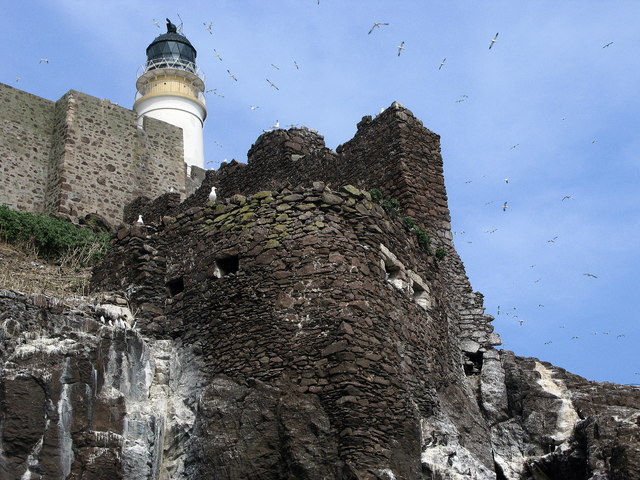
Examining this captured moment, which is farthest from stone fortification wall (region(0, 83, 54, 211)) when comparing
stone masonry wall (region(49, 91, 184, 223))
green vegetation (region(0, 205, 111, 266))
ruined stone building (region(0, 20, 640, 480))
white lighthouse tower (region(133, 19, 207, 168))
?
ruined stone building (region(0, 20, 640, 480))

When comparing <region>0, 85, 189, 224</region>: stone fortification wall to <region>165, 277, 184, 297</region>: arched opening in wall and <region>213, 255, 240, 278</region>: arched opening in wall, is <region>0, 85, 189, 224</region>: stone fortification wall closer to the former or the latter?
<region>165, 277, 184, 297</region>: arched opening in wall

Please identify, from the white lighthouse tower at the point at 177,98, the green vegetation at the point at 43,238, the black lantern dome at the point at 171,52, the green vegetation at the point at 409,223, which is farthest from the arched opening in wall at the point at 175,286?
the black lantern dome at the point at 171,52

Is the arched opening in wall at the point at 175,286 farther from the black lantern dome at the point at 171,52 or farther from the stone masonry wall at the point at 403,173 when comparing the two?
the black lantern dome at the point at 171,52

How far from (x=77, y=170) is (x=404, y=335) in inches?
547

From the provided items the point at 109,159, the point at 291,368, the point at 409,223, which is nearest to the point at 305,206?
the point at 291,368

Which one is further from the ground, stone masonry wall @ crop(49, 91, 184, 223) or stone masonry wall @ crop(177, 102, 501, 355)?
stone masonry wall @ crop(49, 91, 184, 223)

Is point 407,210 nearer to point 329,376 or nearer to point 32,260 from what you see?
point 329,376

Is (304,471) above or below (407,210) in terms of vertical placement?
below

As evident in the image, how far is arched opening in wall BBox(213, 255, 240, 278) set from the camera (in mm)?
14281

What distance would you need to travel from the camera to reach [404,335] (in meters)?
14.1

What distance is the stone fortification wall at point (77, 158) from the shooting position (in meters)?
25.1

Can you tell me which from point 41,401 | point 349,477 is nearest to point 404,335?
point 349,477

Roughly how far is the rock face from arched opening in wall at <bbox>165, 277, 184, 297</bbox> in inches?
1.0

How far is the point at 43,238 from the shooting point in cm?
2009
